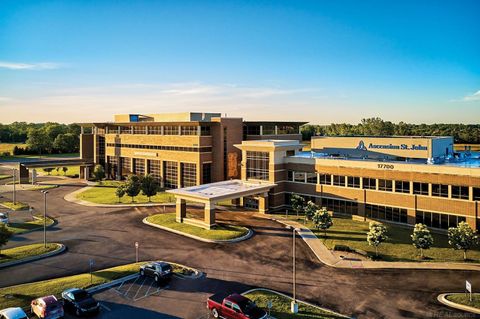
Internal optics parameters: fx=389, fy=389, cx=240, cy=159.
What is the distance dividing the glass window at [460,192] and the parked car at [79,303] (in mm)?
43843

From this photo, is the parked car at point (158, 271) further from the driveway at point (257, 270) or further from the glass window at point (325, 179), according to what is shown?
the glass window at point (325, 179)

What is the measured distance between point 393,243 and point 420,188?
10.9 m

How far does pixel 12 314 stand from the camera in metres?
26.0

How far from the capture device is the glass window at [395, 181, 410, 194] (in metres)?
54.0

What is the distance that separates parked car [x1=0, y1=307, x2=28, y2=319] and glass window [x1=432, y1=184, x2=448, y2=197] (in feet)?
157

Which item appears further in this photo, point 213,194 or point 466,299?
point 213,194

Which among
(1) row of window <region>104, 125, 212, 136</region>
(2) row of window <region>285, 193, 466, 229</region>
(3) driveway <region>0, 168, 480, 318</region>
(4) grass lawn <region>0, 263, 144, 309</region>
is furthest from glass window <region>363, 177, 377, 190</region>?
(4) grass lawn <region>0, 263, 144, 309</region>

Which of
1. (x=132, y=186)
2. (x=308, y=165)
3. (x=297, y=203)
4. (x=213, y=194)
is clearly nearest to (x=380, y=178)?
(x=308, y=165)

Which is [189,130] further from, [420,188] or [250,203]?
[420,188]

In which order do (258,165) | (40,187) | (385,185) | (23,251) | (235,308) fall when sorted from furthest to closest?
(40,187)
(258,165)
(385,185)
(23,251)
(235,308)

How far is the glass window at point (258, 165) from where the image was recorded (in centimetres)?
6600

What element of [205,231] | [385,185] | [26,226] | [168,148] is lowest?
[26,226]

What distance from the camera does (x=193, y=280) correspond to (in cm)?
3516

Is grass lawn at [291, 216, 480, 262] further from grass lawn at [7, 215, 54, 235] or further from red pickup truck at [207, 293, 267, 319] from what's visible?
grass lawn at [7, 215, 54, 235]
